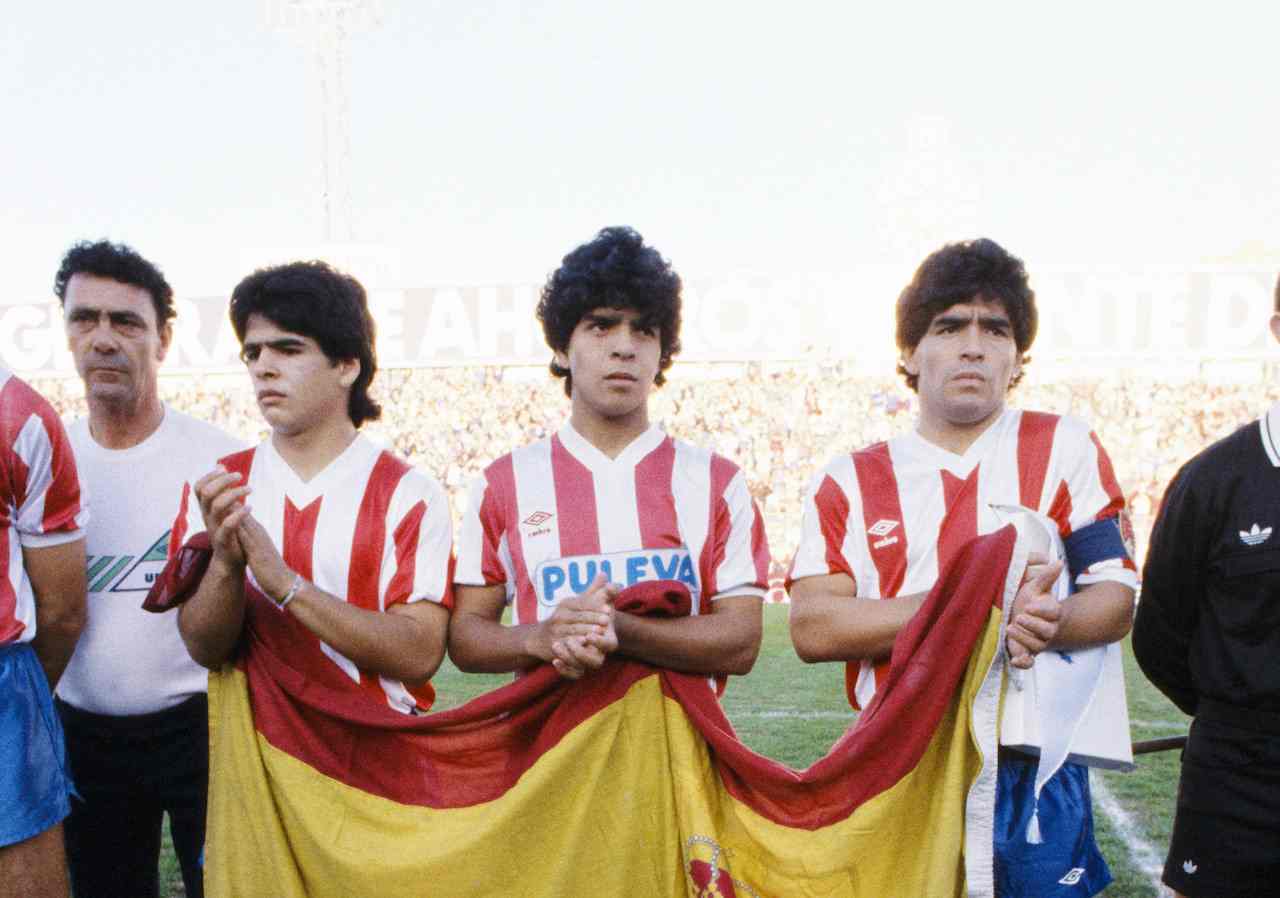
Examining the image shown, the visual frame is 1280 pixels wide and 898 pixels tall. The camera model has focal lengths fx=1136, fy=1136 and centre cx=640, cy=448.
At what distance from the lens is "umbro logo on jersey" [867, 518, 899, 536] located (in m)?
2.22

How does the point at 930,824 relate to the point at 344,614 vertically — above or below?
below

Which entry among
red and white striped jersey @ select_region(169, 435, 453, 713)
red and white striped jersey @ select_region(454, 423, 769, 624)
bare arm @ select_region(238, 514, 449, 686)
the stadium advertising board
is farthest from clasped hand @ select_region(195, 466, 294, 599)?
the stadium advertising board

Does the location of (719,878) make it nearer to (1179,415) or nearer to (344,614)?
(344,614)

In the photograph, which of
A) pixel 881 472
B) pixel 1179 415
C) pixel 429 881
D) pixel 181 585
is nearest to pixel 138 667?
pixel 181 585

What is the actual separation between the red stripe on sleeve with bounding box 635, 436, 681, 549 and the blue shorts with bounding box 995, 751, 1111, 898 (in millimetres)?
754

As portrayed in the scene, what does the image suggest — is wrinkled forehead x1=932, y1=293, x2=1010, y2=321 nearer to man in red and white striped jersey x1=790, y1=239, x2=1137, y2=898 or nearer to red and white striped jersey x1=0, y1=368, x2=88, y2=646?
man in red and white striped jersey x1=790, y1=239, x2=1137, y2=898

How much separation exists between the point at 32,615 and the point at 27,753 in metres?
0.26

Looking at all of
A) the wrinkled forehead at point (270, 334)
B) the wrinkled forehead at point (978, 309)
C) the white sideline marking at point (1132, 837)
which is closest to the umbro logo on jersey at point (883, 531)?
the wrinkled forehead at point (978, 309)

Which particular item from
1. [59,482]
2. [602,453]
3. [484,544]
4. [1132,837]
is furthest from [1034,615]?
[1132,837]

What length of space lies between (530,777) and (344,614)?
468mm

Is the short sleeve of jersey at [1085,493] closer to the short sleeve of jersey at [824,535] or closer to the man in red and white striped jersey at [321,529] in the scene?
the short sleeve of jersey at [824,535]

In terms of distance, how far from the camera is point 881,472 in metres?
2.28

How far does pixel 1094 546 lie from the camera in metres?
2.10

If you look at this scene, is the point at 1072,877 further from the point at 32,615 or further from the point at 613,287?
the point at 32,615
